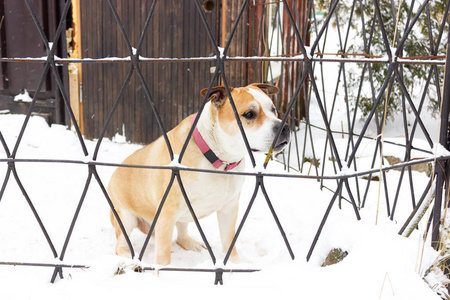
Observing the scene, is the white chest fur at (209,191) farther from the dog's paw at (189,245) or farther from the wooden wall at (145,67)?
the wooden wall at (145,67)

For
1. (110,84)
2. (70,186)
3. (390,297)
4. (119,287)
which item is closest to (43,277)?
(119,287)

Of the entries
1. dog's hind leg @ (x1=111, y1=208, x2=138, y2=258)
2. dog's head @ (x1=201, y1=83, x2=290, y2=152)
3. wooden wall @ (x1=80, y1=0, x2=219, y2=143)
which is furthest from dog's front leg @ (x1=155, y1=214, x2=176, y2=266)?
wooden wall @ (x1=80, y1=0, x2=219, y2=143)

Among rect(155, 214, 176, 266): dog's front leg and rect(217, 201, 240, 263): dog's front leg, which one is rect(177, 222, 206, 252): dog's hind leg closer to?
rect(217, 201, 240, 263): dog's front leg

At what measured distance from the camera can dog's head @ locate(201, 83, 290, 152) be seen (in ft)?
6.46

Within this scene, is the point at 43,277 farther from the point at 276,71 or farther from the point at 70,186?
the point at 276,71

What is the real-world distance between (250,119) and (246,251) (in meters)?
0.88

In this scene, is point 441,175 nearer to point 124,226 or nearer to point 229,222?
point 229,222

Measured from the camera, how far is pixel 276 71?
571cm

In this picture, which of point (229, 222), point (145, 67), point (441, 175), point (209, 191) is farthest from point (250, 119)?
point (145, 67)

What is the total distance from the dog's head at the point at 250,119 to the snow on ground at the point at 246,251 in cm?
Result: 44

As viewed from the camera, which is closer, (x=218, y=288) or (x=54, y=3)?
(x=218, y=288)

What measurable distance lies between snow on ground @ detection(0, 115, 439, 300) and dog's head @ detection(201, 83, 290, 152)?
44cm

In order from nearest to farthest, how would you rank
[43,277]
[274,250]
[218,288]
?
[218,288] < [43,277] < [274,250]

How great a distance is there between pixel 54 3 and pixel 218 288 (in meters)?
4.57
